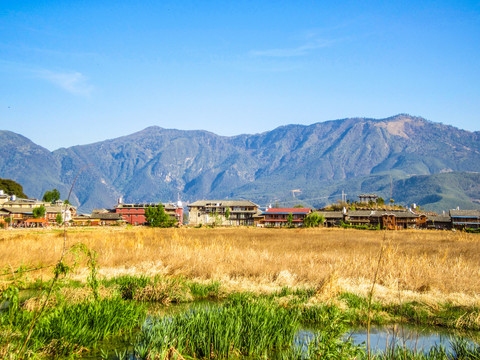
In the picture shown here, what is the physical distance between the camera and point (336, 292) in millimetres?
16234

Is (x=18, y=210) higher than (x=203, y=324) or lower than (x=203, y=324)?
lower

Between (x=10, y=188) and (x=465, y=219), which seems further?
(x=10, y=188)

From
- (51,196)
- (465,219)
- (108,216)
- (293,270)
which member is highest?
(51,196)

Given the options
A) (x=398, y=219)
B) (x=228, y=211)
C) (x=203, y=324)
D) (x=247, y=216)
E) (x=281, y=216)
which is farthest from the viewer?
(x=247, y=216)

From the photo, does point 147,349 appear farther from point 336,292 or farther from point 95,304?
point 336,292

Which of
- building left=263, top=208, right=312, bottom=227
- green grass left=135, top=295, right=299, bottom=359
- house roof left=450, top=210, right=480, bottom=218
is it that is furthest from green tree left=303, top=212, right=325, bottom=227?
green grass left=135, top=295, right=299, bottom=359

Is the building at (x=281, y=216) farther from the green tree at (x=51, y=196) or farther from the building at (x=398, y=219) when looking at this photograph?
the green tree at (x=51, y=196)

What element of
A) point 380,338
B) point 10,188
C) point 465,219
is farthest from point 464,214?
point 10,188

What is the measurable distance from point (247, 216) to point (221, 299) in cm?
12558

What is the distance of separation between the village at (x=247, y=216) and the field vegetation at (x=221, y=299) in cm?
7079

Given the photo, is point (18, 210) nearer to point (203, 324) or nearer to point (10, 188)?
point (10, 188)

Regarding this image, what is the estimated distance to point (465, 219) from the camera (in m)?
A: 117

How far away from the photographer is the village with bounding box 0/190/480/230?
104744mm

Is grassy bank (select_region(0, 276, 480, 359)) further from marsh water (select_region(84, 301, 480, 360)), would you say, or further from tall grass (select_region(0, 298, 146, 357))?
marsh water (select_region(84, 301, 480, 360))
